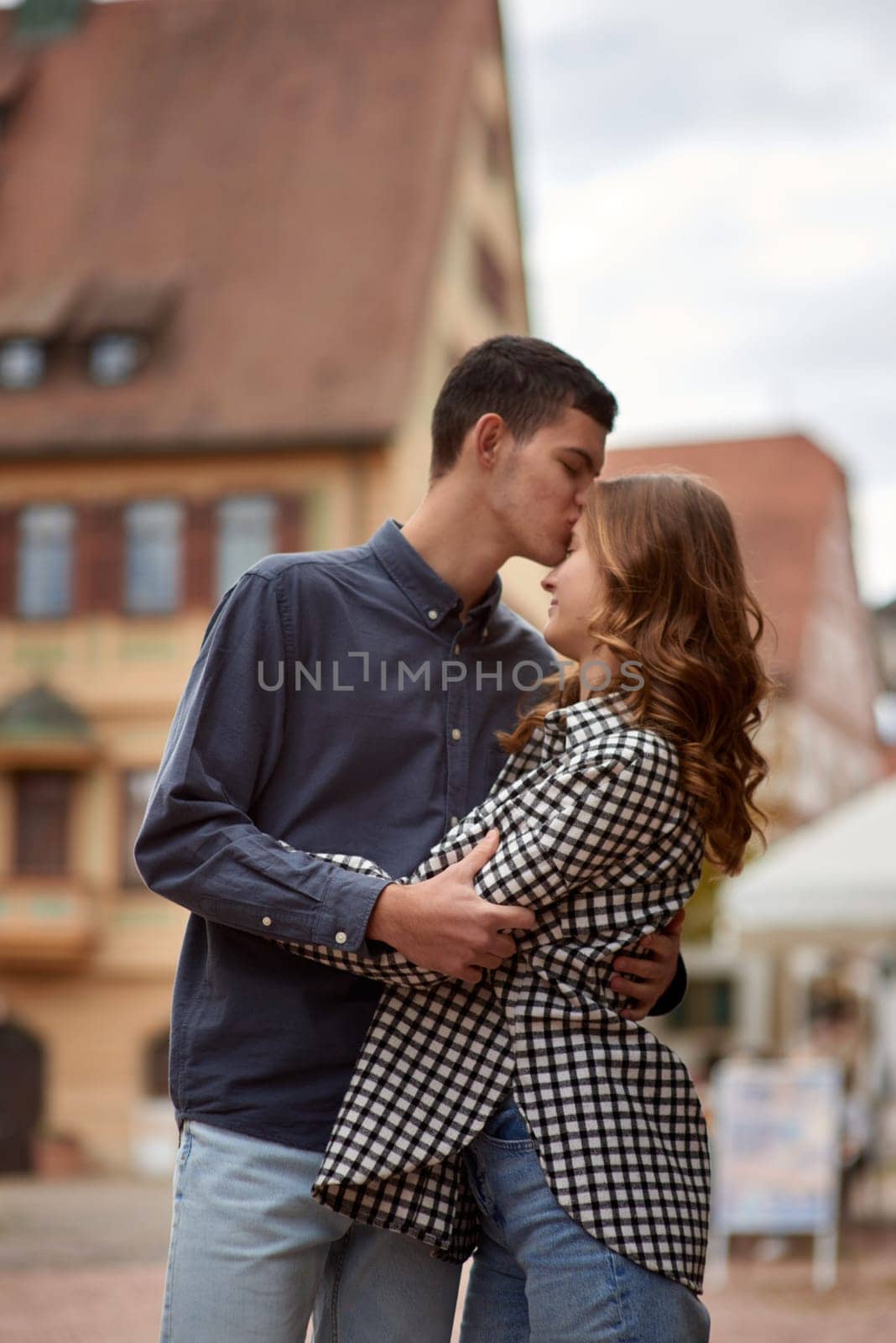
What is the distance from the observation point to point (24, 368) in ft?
69.2

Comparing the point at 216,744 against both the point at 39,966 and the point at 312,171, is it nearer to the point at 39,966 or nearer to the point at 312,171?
the point at 39,966

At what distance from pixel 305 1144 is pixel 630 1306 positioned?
471mm

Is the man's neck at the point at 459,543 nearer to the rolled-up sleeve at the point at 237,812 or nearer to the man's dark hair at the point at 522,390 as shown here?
the man's dark hair at the point at 522,390

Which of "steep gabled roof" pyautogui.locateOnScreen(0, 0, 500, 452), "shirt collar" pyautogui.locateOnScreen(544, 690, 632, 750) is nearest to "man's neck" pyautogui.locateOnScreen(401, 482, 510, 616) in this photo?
"shirt collar" pyautogui.locateOnScreen(544, 690, 632, 750)

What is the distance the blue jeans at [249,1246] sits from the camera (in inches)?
93.1

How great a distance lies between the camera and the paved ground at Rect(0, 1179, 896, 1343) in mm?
7684

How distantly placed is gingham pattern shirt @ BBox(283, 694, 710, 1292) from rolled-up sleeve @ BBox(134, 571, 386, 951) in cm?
7

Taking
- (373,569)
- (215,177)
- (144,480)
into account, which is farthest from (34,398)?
(373,569)

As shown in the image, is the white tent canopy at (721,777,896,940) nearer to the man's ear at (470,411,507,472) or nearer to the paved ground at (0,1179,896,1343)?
the paved ground at (0,1179,896,1343)

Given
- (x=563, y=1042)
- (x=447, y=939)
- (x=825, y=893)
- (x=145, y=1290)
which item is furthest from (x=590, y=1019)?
(x=145, y=1290)

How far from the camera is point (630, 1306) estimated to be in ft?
7.16

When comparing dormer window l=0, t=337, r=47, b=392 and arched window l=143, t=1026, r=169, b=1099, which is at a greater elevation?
dormer window l=0, t=337, r=47, b=392

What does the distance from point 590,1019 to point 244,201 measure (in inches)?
789

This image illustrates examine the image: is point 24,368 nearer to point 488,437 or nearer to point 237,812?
point 488,437
